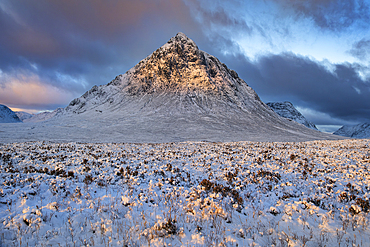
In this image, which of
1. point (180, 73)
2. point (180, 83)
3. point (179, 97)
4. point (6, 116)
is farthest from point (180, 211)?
point (6, 116)

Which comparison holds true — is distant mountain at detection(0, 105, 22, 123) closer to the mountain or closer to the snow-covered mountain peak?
the mountain

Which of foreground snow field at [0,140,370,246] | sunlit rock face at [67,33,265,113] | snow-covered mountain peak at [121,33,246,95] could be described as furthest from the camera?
snow-covered mountain peak at [121,33,246,95]

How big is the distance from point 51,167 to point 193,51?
120 m

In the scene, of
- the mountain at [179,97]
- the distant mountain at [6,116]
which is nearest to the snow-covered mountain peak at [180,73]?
the mountain at [179,97]

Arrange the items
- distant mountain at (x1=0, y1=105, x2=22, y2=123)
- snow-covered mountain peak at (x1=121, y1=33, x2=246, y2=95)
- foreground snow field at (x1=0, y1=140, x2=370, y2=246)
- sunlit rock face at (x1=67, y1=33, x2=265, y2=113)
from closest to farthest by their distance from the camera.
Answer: foreground snow field at (x1=0, y1=140, x2=370, y2=246)
sunlit rock face at (x1=67, y1=33, x2=265, y2=113)
snow-covered mountain peak at (x1=121, y1=33, x2=246, y2=95)
distant mountain at (x1=0, y1=105, x2=22, y2=123)

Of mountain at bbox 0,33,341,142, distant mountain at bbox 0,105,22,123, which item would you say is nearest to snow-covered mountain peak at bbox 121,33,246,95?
mountain at bbox 0,33,341,142

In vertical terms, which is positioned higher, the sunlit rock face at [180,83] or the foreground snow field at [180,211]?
the sunlit rock face at [180,83]

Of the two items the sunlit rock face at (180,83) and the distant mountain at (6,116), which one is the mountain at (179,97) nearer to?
the sunlit rock face at (180,83)

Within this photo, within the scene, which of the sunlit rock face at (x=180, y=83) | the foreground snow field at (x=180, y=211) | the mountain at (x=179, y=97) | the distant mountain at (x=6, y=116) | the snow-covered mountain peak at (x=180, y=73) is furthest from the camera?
the distant mountain at (x=6, y=116)

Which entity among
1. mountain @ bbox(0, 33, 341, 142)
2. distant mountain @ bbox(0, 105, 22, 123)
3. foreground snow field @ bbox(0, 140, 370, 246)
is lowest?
foreground snow field @ bbox(0, 140, 370, 246)

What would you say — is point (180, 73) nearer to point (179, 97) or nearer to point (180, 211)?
point (179, 97)

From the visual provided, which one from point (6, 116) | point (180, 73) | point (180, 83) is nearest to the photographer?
point (180, 83)

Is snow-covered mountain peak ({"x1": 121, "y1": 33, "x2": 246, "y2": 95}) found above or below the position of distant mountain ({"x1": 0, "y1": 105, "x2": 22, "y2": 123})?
above

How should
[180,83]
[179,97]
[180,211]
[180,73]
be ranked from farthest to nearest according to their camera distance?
1. [180,73]
2. [180,83]
3. [179,97]
4. [180,211]
